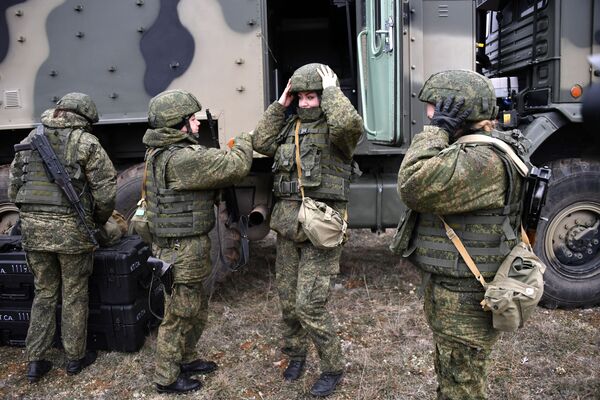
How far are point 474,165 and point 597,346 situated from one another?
7.13 ft

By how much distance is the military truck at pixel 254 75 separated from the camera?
383 centimetres

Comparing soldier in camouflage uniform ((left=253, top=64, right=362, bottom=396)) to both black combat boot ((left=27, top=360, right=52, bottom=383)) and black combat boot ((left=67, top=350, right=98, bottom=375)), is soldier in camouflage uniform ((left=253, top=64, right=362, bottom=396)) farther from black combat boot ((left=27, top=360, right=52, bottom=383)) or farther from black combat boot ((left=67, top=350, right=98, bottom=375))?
black combat boot ((left=27, top=360, right=52, bottom=383))

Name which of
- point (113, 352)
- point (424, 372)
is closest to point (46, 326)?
point (113, 352)

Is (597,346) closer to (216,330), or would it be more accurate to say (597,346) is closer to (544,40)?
(544,40)

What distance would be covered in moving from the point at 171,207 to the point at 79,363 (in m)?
1.26

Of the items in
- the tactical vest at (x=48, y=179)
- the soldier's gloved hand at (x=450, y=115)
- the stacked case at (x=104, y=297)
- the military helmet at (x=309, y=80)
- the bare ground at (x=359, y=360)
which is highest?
the military helmet at (x=309, y=80)

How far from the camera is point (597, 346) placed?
3.34 meters

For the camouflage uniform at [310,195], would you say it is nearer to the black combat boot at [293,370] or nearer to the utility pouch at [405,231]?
the black combat boot at [293,370]

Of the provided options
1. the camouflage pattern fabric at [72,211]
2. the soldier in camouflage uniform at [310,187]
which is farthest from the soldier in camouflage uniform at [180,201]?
the camouflage pattern fabric at [72,211]

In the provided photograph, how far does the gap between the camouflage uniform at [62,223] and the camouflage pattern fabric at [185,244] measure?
508 millimetres

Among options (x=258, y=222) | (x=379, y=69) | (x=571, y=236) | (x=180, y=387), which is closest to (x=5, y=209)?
(x=258, y=222)

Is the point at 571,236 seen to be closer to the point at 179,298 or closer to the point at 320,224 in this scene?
the point at 320,224

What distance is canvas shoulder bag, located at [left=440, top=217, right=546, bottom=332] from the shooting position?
190 centimetres

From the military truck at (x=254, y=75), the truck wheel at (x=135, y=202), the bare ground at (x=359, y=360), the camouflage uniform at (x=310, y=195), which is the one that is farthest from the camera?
the truck wheel at (x=135, y=202)
